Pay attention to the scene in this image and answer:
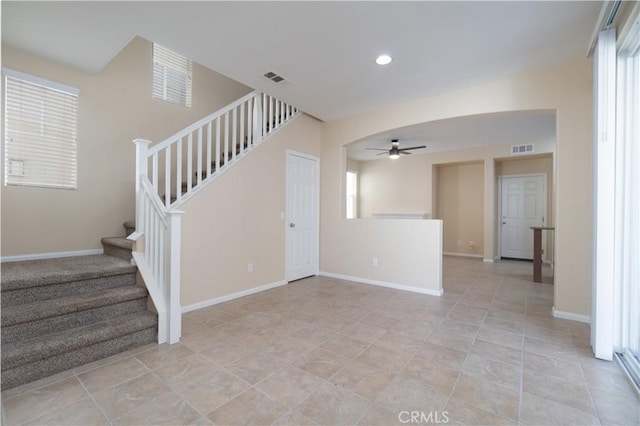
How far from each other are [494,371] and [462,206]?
6.25m

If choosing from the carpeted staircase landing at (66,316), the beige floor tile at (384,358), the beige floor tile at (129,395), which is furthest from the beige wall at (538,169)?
the carpeted staircase landing at (66,316)

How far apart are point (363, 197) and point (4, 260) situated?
7293 mm

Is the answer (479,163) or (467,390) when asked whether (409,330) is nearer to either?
(467,390)

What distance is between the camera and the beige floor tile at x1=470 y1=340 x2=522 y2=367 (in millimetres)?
2393

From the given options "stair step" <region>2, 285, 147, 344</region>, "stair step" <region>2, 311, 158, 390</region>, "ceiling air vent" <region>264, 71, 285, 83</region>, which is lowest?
"stair step" <region>2, 311, 158, 390</region>

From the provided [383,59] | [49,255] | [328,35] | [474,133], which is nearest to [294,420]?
[328,35]

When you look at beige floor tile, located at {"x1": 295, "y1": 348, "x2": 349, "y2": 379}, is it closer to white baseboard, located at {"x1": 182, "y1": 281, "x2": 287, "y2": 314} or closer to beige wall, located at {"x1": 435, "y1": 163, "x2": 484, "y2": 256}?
white baseboard, located at {"x1": 182, "y1": 281, "x2": 287, "y2": 314}

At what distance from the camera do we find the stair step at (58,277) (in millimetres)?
2309

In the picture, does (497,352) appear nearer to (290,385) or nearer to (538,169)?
(290,385)

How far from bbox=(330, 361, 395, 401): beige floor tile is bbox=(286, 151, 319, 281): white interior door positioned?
8.93 feet

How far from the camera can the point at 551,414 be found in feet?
5.83

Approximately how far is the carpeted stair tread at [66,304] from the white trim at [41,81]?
2.46m

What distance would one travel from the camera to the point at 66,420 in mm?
1697

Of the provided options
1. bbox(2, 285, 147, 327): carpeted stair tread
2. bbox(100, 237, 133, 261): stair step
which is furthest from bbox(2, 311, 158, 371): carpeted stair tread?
bbox(100, 237, 133, 261): stair step
